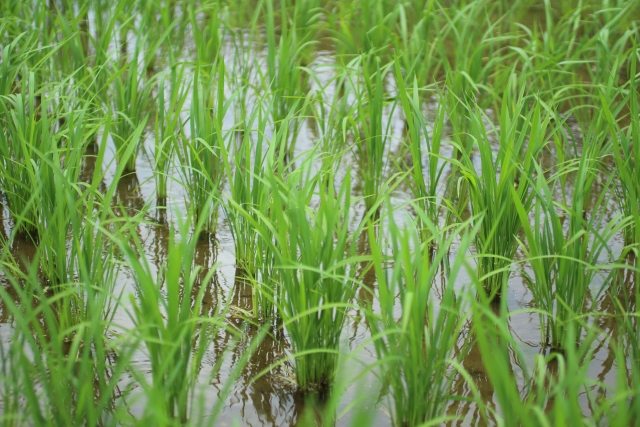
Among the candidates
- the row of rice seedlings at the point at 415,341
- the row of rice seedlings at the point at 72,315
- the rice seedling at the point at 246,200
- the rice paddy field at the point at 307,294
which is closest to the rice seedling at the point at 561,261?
the rice paddy field at the point at 307,294

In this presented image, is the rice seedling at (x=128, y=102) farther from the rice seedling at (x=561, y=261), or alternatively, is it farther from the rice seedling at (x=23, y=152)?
the rice seedling at (x=561, y=261)

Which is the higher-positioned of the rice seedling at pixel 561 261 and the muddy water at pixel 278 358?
the rice seedling at pixel 561 261

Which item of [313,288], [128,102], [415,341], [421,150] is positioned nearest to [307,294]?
[313,288]

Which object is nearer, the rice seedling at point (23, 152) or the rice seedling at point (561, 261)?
the rice seedling at point (561, 261)

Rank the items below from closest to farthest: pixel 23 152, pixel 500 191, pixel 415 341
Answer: pixel 415 341 → pixel 500 191 → pixel 23 152

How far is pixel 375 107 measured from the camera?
8.27 ft

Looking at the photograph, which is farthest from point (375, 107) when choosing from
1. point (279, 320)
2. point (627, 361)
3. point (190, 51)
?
point (190, 51)

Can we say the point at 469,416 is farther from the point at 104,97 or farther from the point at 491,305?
the point at 104,97

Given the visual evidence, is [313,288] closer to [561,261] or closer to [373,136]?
[561,261]

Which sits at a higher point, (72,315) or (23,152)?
(23,152)

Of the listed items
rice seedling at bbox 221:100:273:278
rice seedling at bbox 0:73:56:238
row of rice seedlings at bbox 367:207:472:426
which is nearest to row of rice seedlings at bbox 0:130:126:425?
rice seedling at bbox 0:73:56:238

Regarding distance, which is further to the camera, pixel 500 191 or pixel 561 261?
pixel 500 191

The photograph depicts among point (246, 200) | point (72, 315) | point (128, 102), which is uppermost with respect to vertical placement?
point (128, 102)

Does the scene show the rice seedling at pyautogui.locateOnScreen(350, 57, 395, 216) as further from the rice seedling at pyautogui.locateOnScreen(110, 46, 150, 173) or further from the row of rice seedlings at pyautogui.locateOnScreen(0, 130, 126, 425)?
the row of rice seedlings at pyautogui.locateOnScreen(0, 130, 126, 425)
